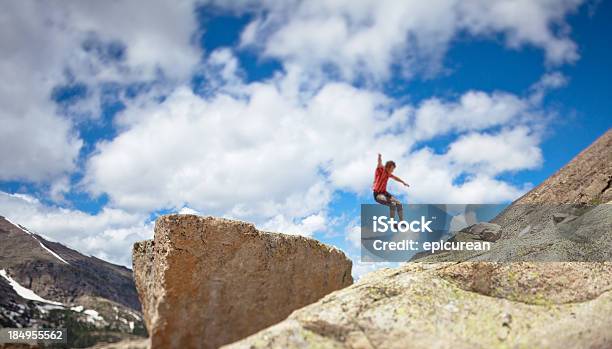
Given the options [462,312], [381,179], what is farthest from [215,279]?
[381,179]

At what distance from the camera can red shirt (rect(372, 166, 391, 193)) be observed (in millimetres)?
18641

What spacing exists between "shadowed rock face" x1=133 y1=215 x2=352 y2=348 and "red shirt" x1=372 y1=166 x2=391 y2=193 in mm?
6369

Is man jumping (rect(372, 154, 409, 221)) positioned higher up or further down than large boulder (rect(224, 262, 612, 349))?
higher up

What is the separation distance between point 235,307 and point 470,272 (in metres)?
5.48

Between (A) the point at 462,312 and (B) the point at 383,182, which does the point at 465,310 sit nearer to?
(A) the point at 462,312

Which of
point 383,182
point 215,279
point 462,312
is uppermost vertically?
point 383,182

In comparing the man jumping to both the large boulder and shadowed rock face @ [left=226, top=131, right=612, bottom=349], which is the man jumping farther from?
the large boulder

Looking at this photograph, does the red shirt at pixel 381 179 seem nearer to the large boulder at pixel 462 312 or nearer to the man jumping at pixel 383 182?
the man jumping at pixel 383 182

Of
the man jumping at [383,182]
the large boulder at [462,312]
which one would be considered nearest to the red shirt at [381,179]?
the man jumping at [383,182]

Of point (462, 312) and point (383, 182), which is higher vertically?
point (383, 182)

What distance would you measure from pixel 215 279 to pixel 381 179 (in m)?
8.91

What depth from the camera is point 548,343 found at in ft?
30.1

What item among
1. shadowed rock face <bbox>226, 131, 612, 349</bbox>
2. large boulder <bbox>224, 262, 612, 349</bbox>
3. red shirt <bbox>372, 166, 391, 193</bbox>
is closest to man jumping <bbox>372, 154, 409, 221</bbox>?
red shirt <bbox>372, 166, 391, 193</bbox>

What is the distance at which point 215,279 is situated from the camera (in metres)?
11.6
